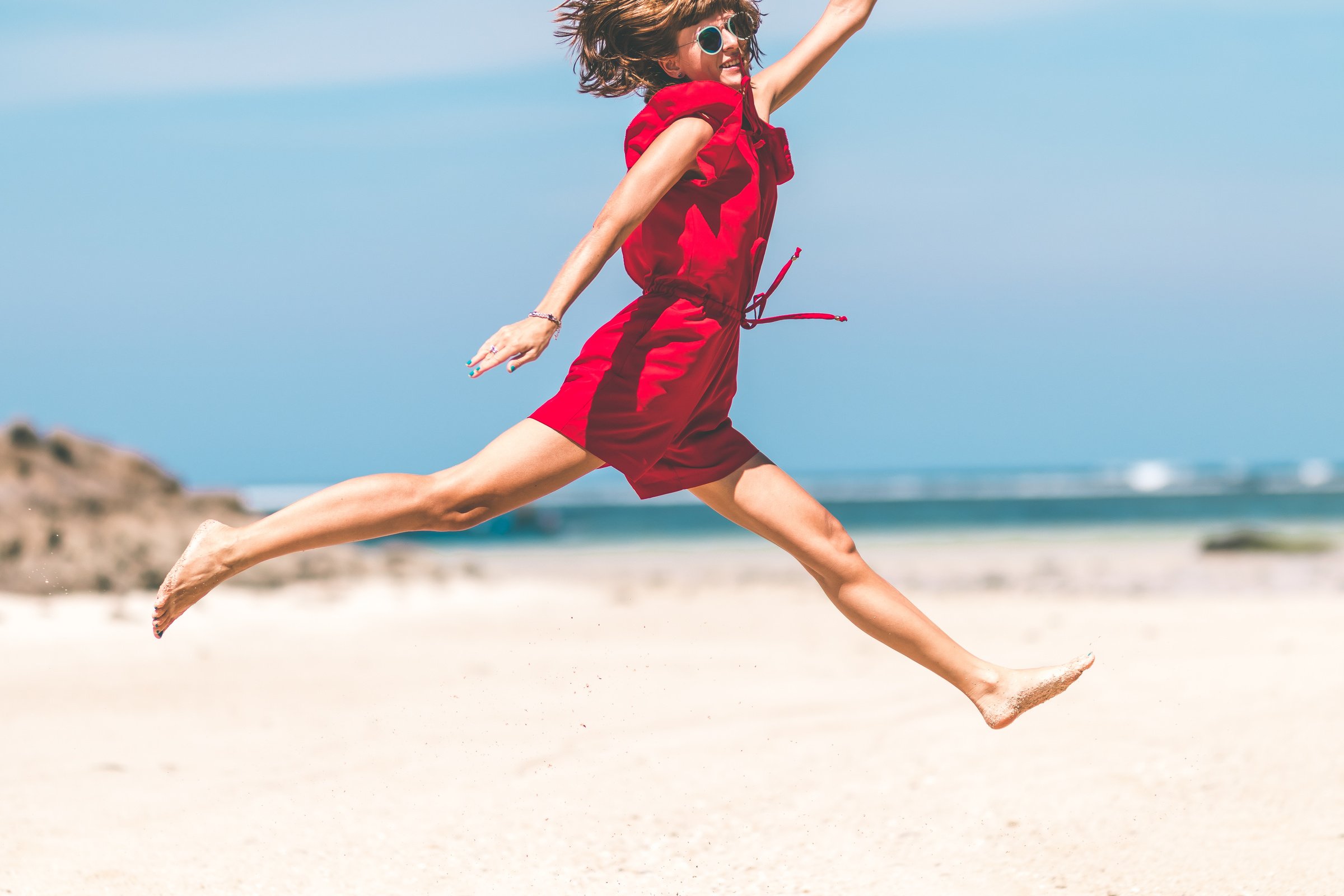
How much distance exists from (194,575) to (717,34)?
6.28 ft

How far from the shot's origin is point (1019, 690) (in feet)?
12.3

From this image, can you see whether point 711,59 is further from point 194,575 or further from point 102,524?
point 102,524

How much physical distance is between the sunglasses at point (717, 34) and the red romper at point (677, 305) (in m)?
0.11

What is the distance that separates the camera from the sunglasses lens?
3578mm

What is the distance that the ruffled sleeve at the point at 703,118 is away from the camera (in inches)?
133

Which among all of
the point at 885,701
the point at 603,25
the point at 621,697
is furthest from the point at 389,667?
the point at 603,25

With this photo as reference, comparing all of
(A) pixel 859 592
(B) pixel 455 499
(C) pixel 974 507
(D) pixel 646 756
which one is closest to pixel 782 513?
(A) pixel 859 592

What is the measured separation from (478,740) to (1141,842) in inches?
113

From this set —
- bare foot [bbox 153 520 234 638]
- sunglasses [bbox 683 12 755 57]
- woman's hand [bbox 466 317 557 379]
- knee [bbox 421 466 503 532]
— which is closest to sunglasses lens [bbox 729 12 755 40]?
sunglasses [bbox 683 12 755 57]

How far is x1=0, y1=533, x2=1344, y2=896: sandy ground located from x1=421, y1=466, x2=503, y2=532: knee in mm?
1421

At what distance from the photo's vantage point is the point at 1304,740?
5.53 metres

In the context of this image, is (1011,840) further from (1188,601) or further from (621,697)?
(1188,601)

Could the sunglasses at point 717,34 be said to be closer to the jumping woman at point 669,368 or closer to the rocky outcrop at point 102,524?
the jumping woman at point 669,368

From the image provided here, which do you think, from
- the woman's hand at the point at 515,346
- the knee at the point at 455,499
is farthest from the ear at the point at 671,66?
the knee at the point at 455,499
